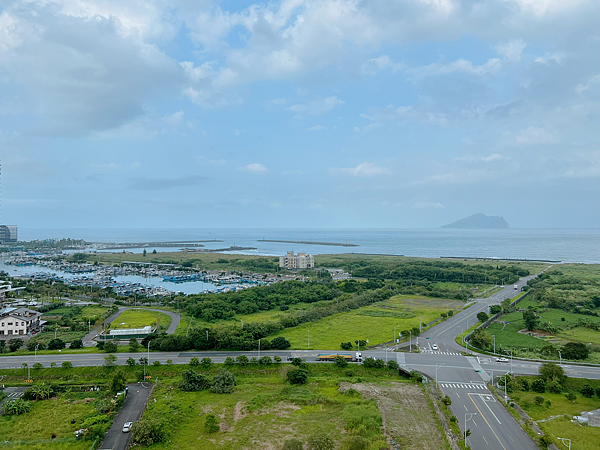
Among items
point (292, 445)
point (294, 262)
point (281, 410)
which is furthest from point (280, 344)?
point (294, 262)

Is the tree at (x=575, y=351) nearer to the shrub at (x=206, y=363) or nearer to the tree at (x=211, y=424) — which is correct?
the tree at (x=211, y=424)

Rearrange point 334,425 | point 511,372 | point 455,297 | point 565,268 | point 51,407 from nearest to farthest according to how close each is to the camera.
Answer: point 334,425
point 51,407
point 511,372
point 455,297
point 565,268

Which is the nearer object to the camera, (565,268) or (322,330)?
(322,330)

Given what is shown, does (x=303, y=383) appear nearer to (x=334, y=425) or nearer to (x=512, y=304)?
(x=334, y=425)

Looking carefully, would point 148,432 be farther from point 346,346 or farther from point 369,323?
point 369,323

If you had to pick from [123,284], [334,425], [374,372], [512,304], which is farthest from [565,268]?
[123,284]

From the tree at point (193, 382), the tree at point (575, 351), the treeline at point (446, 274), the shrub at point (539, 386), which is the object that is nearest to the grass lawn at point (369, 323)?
the tree at point (193, 382)
